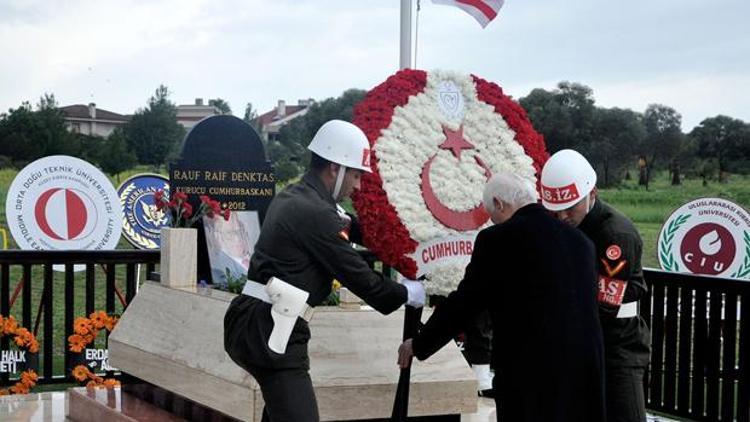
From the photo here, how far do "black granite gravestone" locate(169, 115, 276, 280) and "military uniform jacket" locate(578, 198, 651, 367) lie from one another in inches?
125

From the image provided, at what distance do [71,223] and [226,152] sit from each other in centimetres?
351

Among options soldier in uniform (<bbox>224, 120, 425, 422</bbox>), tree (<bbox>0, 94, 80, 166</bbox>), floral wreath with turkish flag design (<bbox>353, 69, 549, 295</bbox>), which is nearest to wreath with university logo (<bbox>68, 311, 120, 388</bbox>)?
floral wreath with turkish flag design (<bbox>353, 69, 549, 295</bbox>)

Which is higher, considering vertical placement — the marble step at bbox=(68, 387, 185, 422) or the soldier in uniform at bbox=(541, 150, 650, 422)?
the soldier in uniform at bbox=(541, 150, 650, 422)

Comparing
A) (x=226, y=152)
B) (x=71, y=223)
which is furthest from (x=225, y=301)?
(x=71, y=223)

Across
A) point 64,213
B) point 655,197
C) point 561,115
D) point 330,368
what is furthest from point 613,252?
point 655,197

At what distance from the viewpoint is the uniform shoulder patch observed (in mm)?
4492

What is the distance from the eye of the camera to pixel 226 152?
280 inches

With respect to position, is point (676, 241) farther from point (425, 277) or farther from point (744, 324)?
point (425, 277)

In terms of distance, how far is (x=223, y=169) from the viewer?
7.12m

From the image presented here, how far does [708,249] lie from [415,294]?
5.28 metres

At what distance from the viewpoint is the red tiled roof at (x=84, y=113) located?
2089 centimetres

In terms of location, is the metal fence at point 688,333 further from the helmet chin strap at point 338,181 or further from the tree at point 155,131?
the tree at point 155,131

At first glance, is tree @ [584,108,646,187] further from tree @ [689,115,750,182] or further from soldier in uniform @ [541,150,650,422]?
soldier in uniform @ [541,150,650,422]

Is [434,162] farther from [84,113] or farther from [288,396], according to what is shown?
[84,113]
